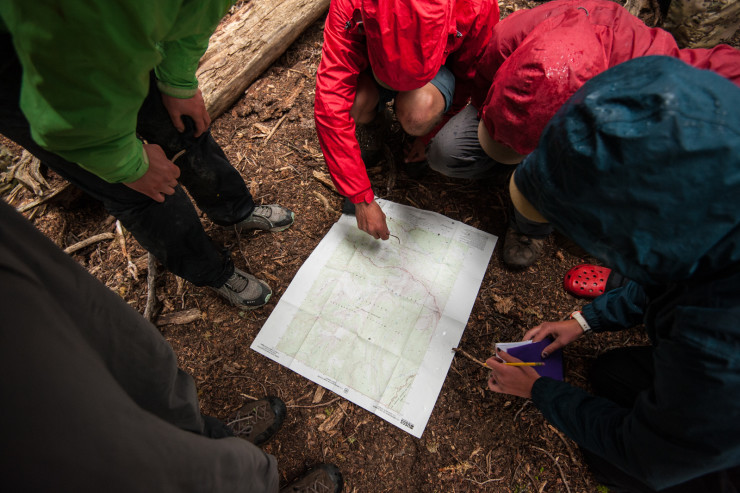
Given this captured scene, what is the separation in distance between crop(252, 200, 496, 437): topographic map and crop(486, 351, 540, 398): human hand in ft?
0.54

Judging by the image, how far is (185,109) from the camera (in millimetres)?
909

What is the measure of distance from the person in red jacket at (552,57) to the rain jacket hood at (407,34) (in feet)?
0.64

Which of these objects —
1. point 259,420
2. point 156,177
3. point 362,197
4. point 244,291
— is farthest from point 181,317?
point 362,197

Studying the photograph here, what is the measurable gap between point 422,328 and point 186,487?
34.9 inches

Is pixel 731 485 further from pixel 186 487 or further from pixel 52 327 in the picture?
pixel 52 327

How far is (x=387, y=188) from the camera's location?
1516mm

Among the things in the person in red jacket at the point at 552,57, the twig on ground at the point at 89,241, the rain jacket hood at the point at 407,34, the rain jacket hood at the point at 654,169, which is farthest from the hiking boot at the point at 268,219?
the rain jacket hood at the point at 654,169

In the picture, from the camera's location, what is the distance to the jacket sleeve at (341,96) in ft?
3.65

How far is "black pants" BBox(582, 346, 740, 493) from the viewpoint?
0.97 meters

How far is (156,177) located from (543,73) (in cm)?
92

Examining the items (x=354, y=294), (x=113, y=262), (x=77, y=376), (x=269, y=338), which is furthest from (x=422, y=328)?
(x=113, y=262)

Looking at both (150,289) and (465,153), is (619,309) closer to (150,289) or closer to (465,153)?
(465,153)

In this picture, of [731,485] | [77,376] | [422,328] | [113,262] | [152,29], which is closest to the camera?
[77,376]

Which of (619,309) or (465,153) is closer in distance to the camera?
(619,309)
